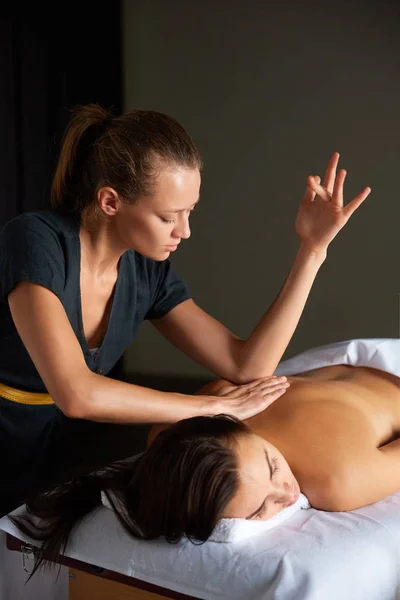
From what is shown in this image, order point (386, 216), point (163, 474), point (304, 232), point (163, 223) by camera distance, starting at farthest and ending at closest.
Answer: point (386, 216) → point (304, 232) → point (163, 223) → point (163, 474)

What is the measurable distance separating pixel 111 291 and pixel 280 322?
449 millimetres

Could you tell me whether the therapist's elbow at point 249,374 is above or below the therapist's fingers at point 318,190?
below

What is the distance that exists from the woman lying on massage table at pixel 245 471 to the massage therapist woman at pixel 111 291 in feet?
0.47

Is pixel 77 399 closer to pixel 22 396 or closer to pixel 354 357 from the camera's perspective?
pixel 22 396

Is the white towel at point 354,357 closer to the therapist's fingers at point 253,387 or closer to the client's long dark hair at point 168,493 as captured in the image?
the therapist's fingers at point 253,387

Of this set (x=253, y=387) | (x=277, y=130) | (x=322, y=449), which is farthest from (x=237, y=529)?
(x=277, y=130)

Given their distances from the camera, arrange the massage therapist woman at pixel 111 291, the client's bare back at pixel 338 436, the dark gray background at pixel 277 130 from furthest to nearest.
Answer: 1. the dark gray background at pixel 277 130
2. the massage therapist woman at pixel 111 291
3. the client's bare back at pixel 338 436

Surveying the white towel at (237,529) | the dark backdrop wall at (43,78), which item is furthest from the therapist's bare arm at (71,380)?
the dark backdrop wall at (43,78)

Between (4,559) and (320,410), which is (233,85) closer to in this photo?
(320,410)

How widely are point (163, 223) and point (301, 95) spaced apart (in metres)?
2.35

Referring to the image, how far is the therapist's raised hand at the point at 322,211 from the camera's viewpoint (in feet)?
6.90

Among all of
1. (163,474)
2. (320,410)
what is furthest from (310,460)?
(163,474)

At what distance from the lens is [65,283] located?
2023mm

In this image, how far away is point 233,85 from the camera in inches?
168
